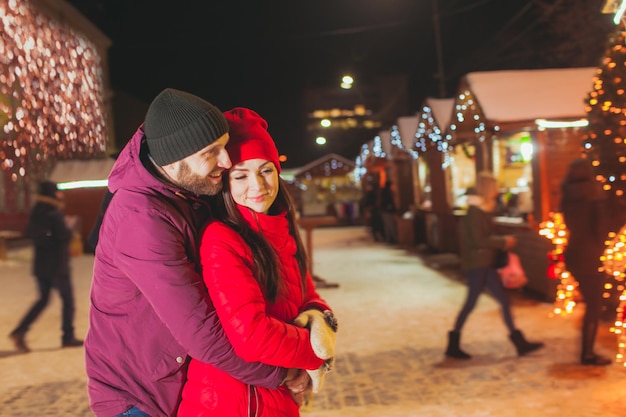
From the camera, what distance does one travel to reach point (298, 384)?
193 cm

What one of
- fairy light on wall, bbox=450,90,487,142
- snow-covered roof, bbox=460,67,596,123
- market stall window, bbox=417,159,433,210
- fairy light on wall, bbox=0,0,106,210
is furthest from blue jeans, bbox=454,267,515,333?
market stall window, bbox=417,159,433,210

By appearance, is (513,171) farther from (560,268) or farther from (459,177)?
(560,268)

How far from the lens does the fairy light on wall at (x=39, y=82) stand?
9.71m

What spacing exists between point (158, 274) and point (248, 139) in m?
0.61

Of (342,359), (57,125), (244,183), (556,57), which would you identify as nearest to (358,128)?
(556,57)

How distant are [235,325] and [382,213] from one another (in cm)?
1674

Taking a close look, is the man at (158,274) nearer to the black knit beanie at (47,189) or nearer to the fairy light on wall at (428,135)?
the black knit beanie at (47,189)

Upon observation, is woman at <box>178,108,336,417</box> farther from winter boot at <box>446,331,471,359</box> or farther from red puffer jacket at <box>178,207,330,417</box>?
winter boot at <box>446,331,471,359</box>

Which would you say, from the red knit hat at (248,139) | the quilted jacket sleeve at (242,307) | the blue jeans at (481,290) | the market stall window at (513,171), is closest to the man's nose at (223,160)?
the red knit hat at (248,139)

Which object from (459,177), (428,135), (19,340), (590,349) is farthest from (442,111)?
(19,340)

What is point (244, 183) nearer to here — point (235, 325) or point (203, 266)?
point (203, 266)

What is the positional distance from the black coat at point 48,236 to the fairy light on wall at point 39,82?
8.29 ft

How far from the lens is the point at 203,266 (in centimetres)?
178

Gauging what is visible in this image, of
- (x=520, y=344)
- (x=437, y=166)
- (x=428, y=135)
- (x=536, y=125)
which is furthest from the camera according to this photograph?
(x=437, y=166)
